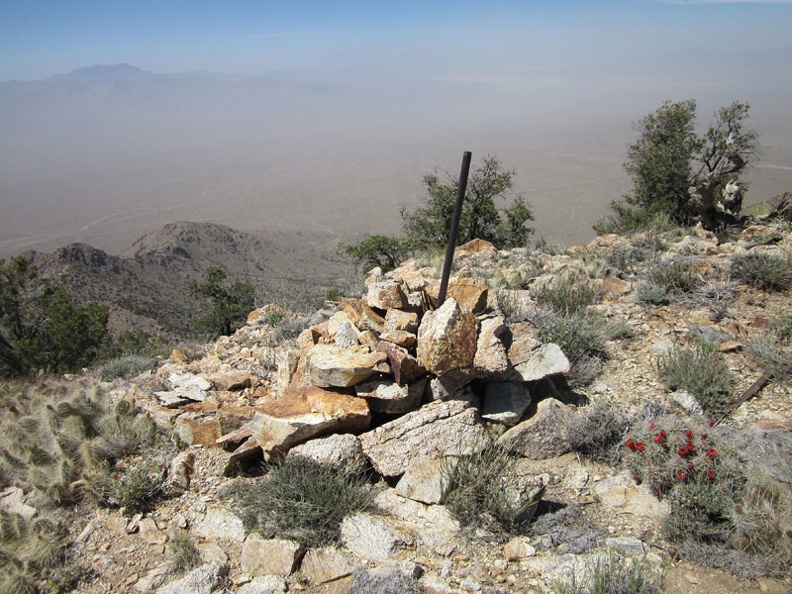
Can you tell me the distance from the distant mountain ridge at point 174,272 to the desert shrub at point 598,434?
6716 millimetres

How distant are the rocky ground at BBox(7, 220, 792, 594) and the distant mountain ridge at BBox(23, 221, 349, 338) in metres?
4.91

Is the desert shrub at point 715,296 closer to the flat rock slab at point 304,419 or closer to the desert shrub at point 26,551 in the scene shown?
the flat rock slab at point 304,419

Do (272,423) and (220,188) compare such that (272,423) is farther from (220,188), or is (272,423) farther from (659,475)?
(220,188)

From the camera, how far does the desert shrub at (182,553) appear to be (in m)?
3.83

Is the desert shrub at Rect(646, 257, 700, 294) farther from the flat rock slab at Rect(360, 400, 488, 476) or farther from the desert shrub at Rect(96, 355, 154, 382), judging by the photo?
the desert shrub at Rect(96, 355, 154, 382)

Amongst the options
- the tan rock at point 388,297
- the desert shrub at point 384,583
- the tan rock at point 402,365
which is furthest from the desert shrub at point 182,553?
the tan rock at point 388,297

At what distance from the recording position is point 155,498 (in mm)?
4602

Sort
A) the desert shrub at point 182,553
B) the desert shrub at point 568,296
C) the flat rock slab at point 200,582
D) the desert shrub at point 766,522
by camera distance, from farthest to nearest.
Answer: the desert shrub at point 568,296 → the desert shrub at point 182,553 → the flat rock slab at point 200,582 → the desert shrub at point 766,522

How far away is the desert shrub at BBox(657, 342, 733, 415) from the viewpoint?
5113 millimetres

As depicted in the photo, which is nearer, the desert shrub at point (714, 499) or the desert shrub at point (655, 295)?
the desert shrub at point (714, 499)

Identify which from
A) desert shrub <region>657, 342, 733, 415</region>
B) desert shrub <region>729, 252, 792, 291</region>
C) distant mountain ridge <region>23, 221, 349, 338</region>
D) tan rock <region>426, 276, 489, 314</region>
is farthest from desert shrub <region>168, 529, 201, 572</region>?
desert shrub <region>729, 252, 792, 291</region>

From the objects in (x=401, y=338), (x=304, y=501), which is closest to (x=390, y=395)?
(x=401, y=338)

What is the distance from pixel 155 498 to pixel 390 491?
87.4 inches

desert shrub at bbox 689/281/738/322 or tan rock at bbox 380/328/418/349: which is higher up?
tan rock at bbox 380/328/418/349
